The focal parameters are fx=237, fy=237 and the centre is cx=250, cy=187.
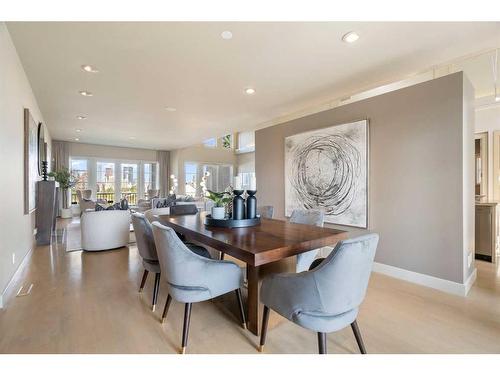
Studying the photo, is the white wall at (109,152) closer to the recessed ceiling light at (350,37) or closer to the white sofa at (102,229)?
the white sofa at (102,229)

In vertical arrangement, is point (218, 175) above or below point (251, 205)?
above

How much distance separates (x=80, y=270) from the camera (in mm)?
3066

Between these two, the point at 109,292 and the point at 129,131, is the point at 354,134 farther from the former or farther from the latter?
the point at 129,131

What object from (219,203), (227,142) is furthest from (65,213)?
(219,203)

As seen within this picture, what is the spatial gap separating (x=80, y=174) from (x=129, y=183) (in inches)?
63.8

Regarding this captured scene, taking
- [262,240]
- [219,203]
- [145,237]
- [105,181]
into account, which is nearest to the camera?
[262,240]

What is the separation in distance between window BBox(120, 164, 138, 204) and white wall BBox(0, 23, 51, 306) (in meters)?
6.43

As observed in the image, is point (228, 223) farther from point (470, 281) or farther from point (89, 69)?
point (470, 281)

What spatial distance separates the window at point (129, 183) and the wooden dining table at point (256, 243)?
8.35 m

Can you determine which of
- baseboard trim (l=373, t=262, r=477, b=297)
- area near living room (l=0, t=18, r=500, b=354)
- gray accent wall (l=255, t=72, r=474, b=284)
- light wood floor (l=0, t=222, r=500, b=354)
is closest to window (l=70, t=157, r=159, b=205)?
area near living room (l=0, t=18, r=500, b=354)

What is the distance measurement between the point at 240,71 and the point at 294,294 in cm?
261

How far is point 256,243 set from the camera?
1558 millimetres

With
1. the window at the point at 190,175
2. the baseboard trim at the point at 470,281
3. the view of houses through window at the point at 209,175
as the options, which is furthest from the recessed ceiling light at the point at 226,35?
the window at the point at 190,175
